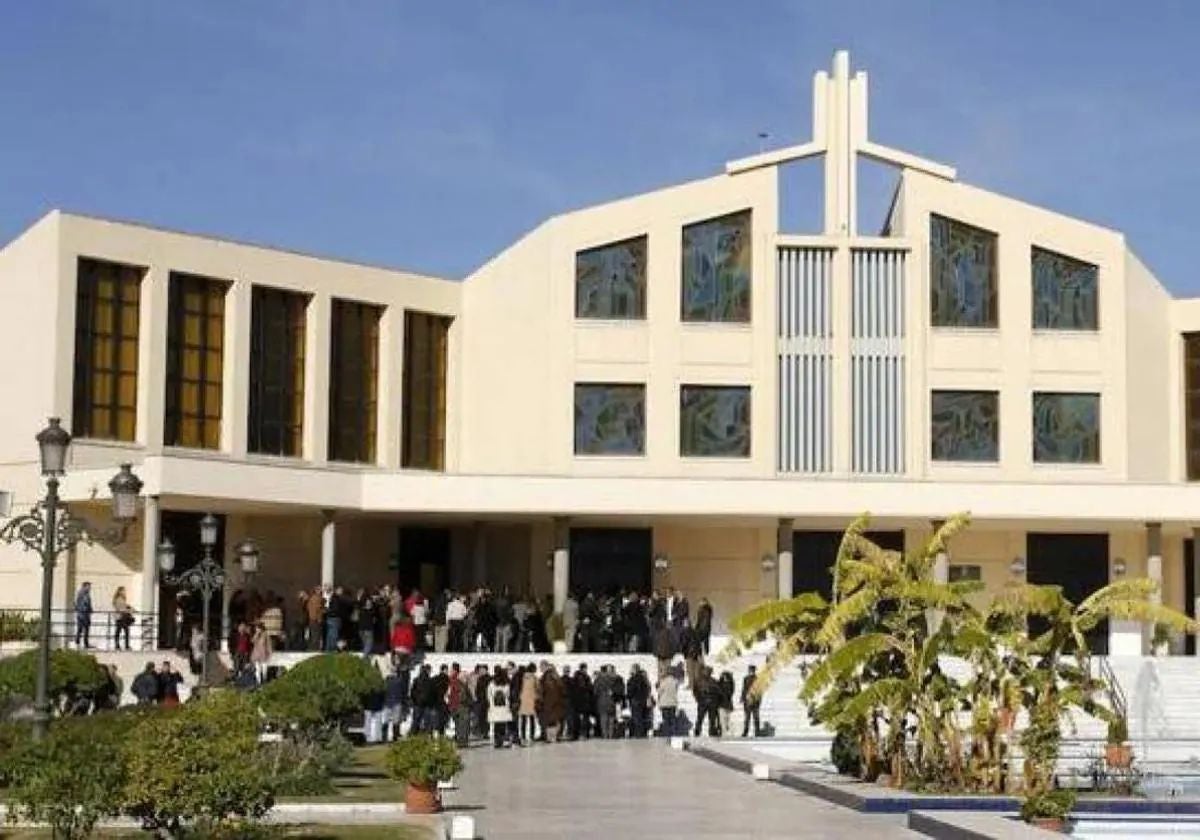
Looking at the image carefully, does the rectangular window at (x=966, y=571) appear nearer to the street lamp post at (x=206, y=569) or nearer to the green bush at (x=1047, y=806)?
the street lamp post at (x=206, y=569)

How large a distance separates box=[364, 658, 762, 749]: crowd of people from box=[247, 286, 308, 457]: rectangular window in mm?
9596

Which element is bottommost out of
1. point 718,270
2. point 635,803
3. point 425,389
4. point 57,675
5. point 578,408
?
point 635,803

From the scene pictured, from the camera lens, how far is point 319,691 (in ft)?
82.5

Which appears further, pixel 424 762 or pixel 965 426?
pixel 965 426

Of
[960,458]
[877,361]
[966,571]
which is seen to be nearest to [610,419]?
[877,361]

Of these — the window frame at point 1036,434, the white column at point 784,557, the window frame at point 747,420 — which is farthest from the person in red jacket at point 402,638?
the window frame at point 1036,434

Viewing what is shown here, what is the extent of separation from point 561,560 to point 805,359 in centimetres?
785

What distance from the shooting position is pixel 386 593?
124ft

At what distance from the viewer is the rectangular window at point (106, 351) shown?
133 feet

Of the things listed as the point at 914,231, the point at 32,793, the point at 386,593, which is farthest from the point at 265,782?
the point at 914,231

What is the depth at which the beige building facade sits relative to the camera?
44500 mm

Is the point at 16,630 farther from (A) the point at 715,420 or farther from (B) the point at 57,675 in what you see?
(A) the point at 715,420

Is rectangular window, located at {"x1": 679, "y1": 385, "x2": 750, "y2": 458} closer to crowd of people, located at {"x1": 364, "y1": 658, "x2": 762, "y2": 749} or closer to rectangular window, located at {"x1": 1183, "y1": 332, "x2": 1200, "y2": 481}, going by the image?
rectangular window, located at {"x1": 1183, "y1": 332, "x2": 1200, "y2": 481}

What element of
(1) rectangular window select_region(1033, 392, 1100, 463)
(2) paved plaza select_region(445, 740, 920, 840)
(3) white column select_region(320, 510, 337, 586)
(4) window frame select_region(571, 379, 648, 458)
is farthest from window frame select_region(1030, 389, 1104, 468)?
(2) paved plaza select_region(445, 740, 920, 840)
